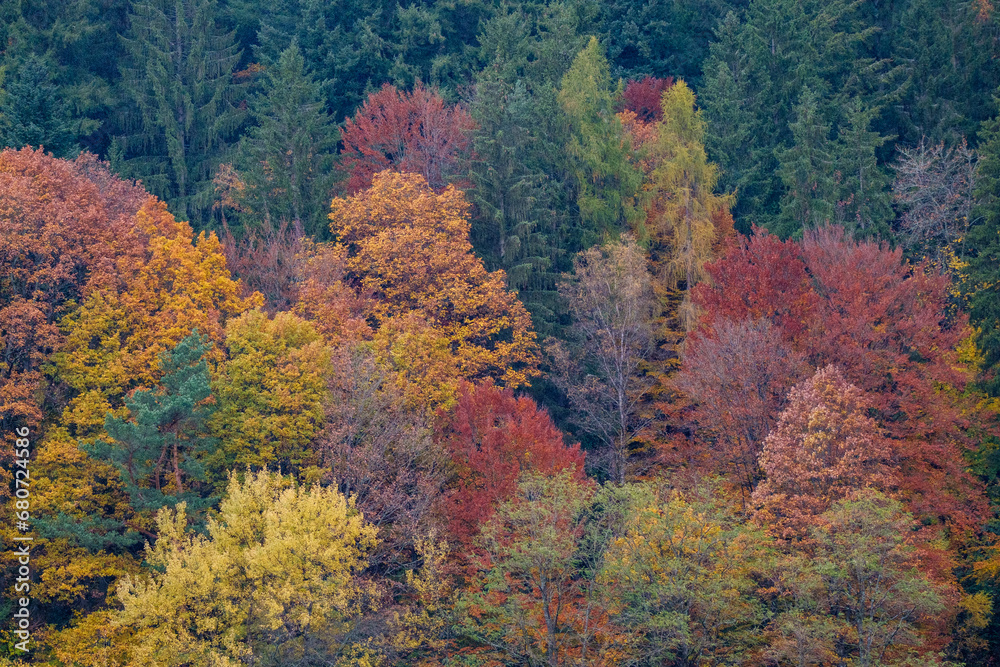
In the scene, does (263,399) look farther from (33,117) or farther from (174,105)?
(174,105)

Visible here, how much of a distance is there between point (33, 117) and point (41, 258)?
15.2 m

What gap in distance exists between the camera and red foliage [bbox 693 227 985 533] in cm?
3922

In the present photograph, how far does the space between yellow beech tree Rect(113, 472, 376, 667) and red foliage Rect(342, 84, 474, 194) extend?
25097mm

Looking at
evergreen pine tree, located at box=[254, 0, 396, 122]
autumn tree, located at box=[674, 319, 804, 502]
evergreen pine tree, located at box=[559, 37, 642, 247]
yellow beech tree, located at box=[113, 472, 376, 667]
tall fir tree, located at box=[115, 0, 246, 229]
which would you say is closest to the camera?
yellow beech tree, located at box=[113, 472, 376, 667]

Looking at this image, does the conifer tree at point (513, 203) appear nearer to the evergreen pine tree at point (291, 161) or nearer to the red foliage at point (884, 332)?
the evergreen pine tree at point (291, 161)

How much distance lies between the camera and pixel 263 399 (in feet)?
129

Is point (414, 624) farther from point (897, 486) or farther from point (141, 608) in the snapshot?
point (897, 486)

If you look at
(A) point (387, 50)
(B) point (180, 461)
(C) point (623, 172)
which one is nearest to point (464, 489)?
(B) point (180, 461)

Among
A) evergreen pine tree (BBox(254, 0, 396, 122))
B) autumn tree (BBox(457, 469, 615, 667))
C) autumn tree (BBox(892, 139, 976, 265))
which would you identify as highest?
evergreen pine tree (BBox(254, 0, 396, 122))

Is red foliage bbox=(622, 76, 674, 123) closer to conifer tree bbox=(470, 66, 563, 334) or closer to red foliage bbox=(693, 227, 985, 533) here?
conifer tree bbox=(470, 66, 563, 334)

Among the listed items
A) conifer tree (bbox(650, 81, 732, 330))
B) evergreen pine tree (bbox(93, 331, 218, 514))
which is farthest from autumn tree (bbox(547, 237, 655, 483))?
evergreen pine tree (bbox(93, 331, 218, 514))

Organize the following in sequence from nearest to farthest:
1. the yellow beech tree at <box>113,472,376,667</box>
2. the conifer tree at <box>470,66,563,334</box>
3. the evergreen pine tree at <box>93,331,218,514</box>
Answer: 1. the yellow beech tree at <box>113,472,376,667</box>
2. the evergreen pine tree at <box>93,331,218,514</box>
3. the conifer tree at <box>470,66,563,334</box>

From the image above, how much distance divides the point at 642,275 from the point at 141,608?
82.5 feet

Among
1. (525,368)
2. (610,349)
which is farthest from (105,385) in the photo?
(610,349)
